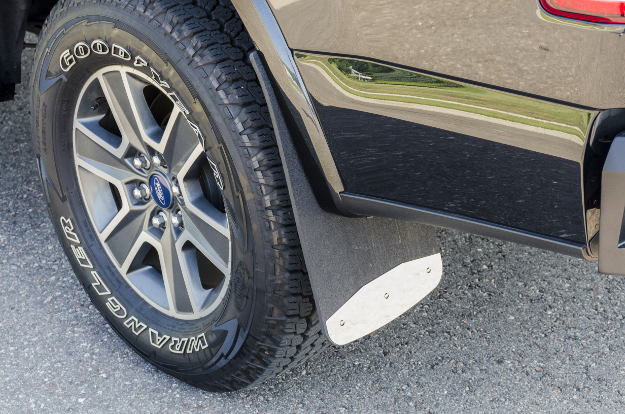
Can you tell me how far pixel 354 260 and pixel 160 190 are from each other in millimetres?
675

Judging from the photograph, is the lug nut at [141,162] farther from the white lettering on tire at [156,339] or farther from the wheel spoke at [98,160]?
the white lettering on tire at [156,339]

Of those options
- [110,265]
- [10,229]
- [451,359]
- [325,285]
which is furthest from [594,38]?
[10,229]

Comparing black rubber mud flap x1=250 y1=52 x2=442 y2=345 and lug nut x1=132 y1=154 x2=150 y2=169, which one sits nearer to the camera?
black rubber mud flap x1=250 y1=52 x2=442 y2=345

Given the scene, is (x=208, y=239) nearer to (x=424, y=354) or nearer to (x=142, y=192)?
(x=142, y=192)

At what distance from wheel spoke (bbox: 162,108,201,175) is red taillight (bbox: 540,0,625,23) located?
1.00 meters

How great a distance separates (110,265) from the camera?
2113mm

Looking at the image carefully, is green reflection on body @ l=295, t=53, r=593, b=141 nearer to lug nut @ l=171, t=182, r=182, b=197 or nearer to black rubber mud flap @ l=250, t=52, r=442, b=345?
black rubber mud flap @ l=250, t=52, r=442, b=345

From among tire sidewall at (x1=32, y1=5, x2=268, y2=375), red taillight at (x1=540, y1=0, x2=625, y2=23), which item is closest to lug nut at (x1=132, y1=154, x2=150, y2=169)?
tire sidewall at (x1=32, y1=5, x2=268, y2=375)

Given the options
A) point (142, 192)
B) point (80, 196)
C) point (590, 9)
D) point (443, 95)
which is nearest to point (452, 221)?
point (443, 95)

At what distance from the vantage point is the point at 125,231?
82.1 inches

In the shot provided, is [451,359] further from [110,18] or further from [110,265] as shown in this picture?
[110,18]


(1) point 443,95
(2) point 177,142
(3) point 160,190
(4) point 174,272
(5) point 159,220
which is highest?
(1) point 443,95

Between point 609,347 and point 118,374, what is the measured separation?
1.60 m

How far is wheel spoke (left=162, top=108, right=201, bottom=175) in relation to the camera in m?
1.73
